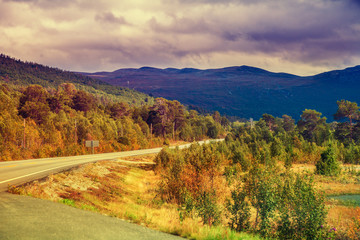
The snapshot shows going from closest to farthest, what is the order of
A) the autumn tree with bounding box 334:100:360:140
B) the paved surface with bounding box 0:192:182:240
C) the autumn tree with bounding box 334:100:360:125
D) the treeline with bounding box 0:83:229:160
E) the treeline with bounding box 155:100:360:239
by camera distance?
1. the paved surface with bounding box 0:192:182:240
2. the treeline with bounding box 155:100:360:239
3. the treeline with bounding box 0:83:229:160
4. the autumn tree with bounding box 334:100:360:140
5. the autumn tree with bounding box 334:100:360:125

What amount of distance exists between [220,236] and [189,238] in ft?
3.07

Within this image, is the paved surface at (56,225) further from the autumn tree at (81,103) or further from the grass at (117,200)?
the autumn tree at (81,103)

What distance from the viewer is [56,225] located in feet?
25.4

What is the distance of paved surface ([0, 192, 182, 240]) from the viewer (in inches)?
280

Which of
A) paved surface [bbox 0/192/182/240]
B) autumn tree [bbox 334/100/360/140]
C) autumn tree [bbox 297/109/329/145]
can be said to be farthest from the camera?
autumn tree [bbox 297/109/329/145]

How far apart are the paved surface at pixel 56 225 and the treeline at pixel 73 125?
65.4 ft

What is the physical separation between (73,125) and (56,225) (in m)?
52.7

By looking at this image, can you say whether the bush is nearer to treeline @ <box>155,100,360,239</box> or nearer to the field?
the field

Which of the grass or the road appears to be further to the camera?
the grass

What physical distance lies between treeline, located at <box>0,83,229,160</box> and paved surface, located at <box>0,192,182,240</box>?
785 inches

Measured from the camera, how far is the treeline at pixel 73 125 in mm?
34494

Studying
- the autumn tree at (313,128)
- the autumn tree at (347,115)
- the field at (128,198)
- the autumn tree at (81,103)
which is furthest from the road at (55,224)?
the autumn tree at (81,103)

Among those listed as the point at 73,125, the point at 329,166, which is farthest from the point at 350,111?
the point at 73,125

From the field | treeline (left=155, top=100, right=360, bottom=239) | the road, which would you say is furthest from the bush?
the road
